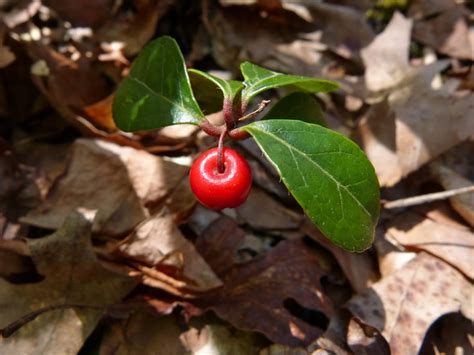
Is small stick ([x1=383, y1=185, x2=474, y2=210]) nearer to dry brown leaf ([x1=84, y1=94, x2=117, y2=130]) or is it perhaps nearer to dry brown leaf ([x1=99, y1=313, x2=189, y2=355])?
dry brown leaf ([x1=99, y1=313, x2=189, y2=355])

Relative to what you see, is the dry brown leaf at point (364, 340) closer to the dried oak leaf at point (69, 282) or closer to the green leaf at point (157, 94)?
the dried oak leaf at point (69, 282)

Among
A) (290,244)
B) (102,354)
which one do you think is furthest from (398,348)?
(102,354)

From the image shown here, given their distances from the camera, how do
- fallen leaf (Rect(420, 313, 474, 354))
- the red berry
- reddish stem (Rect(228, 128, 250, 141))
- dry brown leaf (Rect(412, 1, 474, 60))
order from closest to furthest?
1. the red berry
2. reddish stem (Rect(228, 128, 250, 141))
3. fallen leaf (Rect(420, 313, 474, 354))
4. dry brown leaf (Rect(412, 1, 474, 60))

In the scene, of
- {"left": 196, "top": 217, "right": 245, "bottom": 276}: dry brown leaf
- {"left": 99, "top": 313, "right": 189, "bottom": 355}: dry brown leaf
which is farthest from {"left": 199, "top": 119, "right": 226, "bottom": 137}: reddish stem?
{"left": 99, "top": 313, "right": 189, "bottom": 355}: dry brown leaf

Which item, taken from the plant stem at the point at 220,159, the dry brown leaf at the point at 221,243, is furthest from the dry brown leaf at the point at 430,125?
the plant stem at the point at 220,159

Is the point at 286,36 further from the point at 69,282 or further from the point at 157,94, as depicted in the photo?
the point at 69,282

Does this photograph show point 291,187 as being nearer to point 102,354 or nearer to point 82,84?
point 102,354
